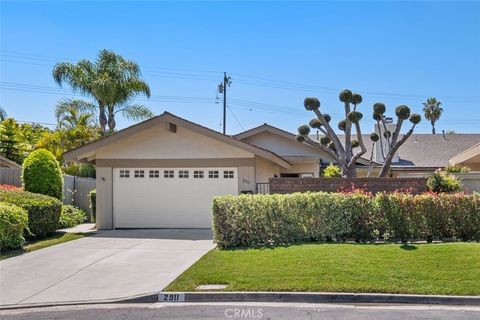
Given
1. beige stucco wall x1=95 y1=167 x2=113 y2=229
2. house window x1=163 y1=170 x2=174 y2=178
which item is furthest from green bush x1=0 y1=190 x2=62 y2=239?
house window x1=163 y1=170 x2=174 y2=178

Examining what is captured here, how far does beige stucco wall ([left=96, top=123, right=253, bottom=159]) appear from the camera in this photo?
16.2 meters

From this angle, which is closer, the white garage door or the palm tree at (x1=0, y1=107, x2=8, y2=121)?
the white garage door

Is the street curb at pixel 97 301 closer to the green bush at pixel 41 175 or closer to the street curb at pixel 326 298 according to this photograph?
the street curb at pixel 326 298

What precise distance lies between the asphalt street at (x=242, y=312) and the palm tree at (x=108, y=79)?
64.4 feet

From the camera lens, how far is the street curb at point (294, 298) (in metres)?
7.07

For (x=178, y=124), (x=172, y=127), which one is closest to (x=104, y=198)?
(x=172, y=127)

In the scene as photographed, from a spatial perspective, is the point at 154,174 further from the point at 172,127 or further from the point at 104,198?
the point at 104,198

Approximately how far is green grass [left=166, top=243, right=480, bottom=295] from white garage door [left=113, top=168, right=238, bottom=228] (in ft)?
19.2

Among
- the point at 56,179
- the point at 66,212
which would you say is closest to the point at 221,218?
the point at 56,179

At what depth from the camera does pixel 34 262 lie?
1034 cm

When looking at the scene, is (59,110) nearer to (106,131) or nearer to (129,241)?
(106,131)

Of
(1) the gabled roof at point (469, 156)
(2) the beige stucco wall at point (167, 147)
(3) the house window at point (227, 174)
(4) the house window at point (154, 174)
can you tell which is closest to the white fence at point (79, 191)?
(2) the beige stucco wall at point (167, 147)

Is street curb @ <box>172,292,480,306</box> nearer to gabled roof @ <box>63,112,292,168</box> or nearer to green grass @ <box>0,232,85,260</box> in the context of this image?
green grass @ <box>0,232,85,260</box>

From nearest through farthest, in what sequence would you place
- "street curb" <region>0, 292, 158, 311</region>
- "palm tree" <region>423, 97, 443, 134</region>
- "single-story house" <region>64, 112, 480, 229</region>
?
"street curb" <region>0, 292, 158, 311</region>
"single-story house" <region>64, 112, 480, 229</region>
"palm tree" <region>423, 97, 443, 134</region>
